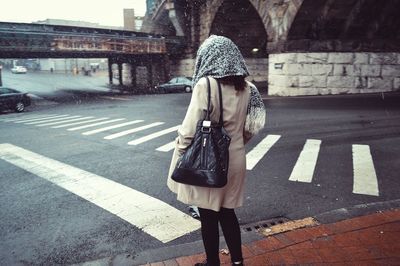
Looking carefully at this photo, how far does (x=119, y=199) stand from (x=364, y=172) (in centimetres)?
399

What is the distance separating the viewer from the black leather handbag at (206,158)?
2.37 meters

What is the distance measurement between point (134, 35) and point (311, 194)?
999 inches

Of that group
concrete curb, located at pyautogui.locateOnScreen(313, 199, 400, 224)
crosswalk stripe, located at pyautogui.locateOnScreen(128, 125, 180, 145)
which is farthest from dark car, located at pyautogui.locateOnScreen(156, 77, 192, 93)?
concrete curb, located at pyautogui.locateOnScreen(313, 199, 400, 224)

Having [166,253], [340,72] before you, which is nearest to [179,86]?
[340,72]

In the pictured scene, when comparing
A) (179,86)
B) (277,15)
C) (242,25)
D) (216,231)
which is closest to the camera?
(216,231)

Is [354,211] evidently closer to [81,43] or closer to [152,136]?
[152,136]

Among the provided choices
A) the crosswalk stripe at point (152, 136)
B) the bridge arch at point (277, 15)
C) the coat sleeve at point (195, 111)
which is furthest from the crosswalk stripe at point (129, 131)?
the bridge arch at point (277, 15)

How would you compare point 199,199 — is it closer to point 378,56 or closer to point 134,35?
point 378,56

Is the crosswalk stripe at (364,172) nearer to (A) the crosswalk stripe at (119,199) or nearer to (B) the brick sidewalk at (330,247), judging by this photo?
(B) the brick sidewalk at (330,247)

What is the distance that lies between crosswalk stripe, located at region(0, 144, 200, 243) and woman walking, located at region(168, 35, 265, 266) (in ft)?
3.78

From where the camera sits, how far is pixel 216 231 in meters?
2.68

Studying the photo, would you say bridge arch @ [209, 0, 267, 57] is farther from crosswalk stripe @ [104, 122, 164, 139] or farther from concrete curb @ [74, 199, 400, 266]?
concrete curb @ [74, 199, 400, 266]

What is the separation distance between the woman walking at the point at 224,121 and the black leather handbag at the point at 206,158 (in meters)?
0.07

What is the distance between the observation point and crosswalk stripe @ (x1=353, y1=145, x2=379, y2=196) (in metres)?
4.95
